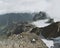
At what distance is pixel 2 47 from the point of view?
33094mm

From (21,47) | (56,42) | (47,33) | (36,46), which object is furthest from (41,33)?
(21,47)

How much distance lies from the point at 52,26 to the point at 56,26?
168 centimetres

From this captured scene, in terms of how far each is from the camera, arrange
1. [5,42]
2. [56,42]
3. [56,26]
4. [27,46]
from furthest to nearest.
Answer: [56,26], [56,42], [27,46], [5,42]

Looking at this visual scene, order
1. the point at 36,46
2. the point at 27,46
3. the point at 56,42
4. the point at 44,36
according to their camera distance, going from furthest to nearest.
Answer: the point at 44,36, the point at 56,42, the point at 36,46, the point at 27,46

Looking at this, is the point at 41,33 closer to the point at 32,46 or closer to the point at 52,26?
the point at 52,26

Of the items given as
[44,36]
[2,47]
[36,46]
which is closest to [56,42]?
[36,46]

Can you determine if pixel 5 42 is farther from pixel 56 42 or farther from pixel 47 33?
pixel 47 33

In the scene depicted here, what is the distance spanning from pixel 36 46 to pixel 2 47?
27.7 feet

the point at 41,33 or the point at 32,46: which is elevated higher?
the point at 32,46

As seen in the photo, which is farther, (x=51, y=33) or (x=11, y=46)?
(x=51, y=33)

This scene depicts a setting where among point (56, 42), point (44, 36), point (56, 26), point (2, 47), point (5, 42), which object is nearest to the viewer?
point (2, 47)

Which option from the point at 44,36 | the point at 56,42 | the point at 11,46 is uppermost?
the point at 11,46

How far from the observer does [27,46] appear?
124ft

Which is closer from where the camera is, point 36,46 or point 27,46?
point 27,46
